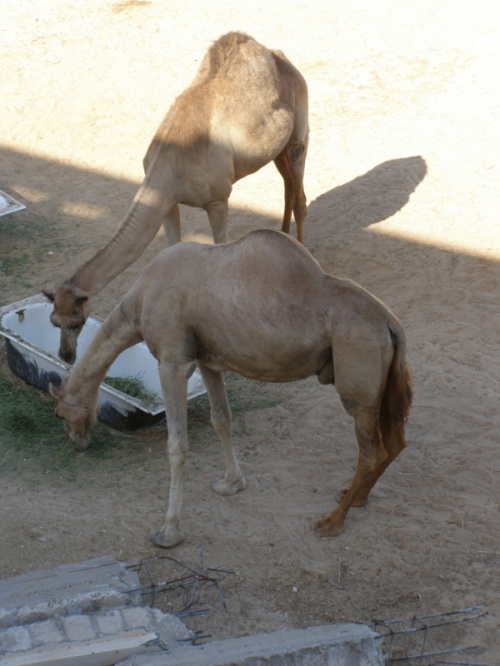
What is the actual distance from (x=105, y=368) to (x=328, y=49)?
29.4 ft

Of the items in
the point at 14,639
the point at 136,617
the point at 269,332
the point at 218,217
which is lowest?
the point at 136,617

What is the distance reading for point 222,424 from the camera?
490cm

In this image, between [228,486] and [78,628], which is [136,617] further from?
[228,486]

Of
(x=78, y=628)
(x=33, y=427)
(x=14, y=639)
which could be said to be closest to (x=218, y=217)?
(x=33, y=427)

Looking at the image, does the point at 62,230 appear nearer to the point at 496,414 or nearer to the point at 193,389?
the point at 193,389

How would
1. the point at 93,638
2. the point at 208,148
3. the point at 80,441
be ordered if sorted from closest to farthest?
1. the point at 93,638
2. the point at 80,441
3. the point at 208,148

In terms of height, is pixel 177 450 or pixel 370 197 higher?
pixel 177 450

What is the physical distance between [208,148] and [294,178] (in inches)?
66.2

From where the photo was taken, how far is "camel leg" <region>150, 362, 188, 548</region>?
14.8 ft

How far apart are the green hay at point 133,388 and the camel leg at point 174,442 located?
1321 mm

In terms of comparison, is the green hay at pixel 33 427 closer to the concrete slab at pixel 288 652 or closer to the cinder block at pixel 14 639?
the cinder block at pixel 14 639

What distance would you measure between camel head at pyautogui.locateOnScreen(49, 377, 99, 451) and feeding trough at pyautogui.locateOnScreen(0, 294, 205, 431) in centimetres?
44

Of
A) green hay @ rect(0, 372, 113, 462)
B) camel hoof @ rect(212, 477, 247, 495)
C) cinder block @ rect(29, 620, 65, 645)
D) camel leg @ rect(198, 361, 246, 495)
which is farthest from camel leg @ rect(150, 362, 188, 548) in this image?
cinder block @ rect(29, 620, 65, 645)

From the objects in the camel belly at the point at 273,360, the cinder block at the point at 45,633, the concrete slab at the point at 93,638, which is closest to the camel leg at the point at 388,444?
the camel belly at the point at 273,360
